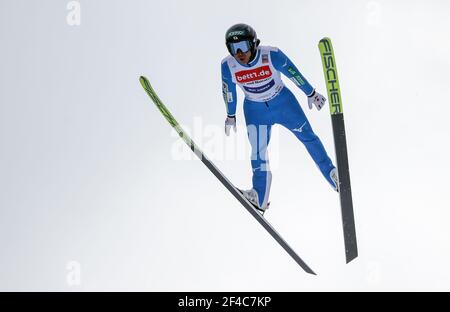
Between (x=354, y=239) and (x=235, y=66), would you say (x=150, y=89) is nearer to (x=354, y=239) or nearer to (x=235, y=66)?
(x=235, y=66)

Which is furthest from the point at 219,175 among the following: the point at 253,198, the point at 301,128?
the point at 301,128

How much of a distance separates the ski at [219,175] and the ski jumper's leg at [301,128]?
41.6 inches

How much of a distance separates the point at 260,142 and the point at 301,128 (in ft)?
1.91

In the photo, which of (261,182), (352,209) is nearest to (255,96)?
(261,182)

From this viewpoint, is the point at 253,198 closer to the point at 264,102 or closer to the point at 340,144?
the point at 264,102

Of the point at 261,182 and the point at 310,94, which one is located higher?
the point at 310,94

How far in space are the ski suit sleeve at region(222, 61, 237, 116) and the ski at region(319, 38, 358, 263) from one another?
146cm

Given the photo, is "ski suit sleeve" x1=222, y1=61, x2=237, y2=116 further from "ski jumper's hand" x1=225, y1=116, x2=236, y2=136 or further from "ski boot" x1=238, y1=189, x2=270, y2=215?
"ski boot" x1=238, y1=189, x2=270, y2=215

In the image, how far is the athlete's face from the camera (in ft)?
27.8

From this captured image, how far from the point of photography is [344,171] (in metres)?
8.23

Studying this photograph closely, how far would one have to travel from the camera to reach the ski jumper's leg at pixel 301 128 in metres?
8.96

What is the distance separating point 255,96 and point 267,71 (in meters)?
0.40

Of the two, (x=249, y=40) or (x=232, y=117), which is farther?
(x=232, y=117)

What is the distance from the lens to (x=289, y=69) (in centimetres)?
869
